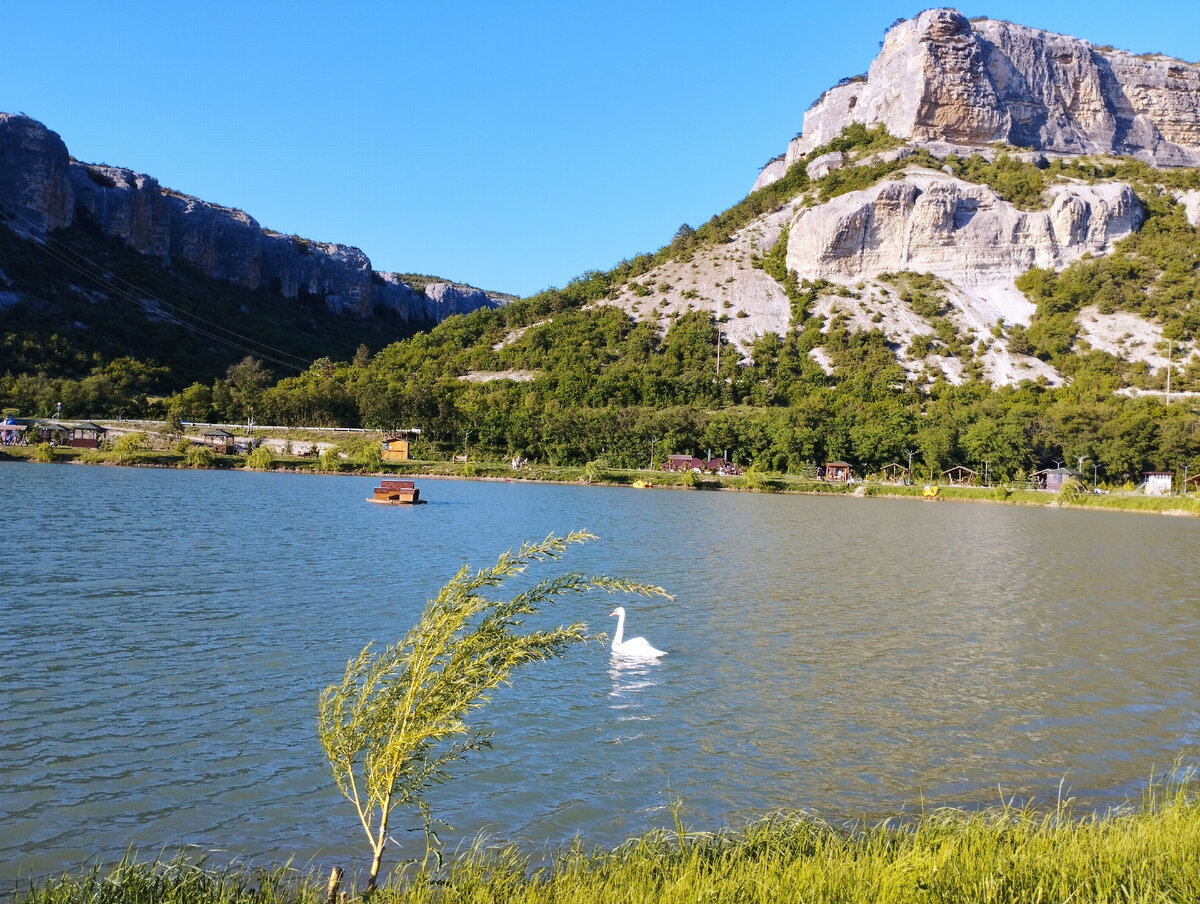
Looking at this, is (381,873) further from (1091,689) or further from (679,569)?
(679,569)

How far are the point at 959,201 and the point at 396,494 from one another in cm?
10830

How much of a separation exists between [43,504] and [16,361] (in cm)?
8086

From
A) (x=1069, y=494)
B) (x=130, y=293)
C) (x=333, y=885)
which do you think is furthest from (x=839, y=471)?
(x=130, y=293)

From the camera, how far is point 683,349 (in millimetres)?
119562

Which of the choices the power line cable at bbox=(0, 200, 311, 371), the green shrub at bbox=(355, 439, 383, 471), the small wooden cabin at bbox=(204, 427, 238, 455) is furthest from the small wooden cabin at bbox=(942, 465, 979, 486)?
the power line cable at bbox=(0, 200, 311, 371)

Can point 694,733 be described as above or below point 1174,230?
below

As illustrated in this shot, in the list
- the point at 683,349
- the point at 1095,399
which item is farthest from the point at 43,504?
the point at 1095,399

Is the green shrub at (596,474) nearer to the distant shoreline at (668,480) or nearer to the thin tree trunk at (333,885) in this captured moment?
the distant shoreline at (668,480)

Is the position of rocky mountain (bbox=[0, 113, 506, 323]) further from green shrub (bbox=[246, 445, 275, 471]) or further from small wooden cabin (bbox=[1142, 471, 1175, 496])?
small wooden cabin (bbox=[1142, 471, 1175, 496])

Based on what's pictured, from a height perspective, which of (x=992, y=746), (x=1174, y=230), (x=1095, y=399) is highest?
(x=1174, y=230)

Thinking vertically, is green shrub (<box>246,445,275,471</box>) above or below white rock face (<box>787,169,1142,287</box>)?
below

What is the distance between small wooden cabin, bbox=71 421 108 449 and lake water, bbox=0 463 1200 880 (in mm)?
56397

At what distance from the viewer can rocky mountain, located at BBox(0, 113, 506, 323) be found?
430 feet

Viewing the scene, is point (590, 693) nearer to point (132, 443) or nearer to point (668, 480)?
point (668, 480)
